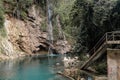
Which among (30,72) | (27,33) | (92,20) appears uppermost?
(92,20)

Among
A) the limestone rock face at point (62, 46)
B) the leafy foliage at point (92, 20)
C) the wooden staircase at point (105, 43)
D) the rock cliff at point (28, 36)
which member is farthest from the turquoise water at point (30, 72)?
the limestone rock face at point (62, 46)

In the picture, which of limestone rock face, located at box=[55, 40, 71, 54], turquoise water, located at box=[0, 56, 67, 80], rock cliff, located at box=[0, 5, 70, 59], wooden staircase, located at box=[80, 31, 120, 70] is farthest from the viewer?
limestone rock face, located at box=[55, 40, 71, 54]

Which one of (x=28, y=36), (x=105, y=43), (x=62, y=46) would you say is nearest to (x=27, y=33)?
(x=28, y=36)

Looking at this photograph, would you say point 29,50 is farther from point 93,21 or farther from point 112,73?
point 112,73

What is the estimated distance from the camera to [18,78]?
22344 millimetres

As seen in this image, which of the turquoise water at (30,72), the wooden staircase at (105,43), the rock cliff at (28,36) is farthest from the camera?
the rock cliff at (28,36)

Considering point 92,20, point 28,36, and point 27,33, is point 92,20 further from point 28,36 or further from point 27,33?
point 27,33

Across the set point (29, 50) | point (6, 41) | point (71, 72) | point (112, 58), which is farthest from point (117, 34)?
point (29, 50)

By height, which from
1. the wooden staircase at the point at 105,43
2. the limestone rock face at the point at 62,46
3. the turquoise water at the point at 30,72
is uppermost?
the wooden staircase at the point at 105,43

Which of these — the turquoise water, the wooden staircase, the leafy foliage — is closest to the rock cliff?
the turquoise water

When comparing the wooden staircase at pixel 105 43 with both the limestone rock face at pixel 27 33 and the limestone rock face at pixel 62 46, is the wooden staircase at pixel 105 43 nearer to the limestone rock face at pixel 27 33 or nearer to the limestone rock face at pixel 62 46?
the limestone rock face at pixel 27 33

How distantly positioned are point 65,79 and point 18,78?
4469 mm

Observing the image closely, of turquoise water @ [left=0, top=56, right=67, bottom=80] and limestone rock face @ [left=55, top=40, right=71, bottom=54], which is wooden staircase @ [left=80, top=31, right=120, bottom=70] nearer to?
turquoise water @ [left=0, top=56, right=67, bottom=80]

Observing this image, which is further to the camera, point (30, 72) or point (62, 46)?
point (62, 46)
